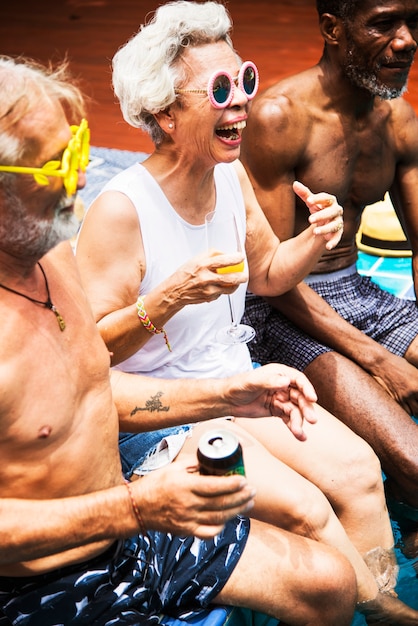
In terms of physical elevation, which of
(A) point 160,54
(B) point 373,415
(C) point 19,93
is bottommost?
(B) point 373,415

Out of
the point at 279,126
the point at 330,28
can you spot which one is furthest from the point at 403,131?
the point at 279,126

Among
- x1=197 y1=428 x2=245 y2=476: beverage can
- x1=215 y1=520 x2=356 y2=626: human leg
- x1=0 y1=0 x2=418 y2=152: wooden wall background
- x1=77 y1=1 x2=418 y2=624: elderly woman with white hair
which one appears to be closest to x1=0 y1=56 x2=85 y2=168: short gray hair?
x1=77 y1=1 x2=418 y2=624: elderly woman with white hair

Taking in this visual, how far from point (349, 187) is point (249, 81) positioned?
96 cm

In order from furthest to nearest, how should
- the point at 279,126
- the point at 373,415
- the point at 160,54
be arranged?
the point at 279,126 → the point at 373,415 → the point at 160,54

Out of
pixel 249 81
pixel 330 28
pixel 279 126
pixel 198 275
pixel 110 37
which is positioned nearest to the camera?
pixel 198 275

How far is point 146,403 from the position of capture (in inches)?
98.7

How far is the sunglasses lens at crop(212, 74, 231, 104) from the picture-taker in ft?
8.88

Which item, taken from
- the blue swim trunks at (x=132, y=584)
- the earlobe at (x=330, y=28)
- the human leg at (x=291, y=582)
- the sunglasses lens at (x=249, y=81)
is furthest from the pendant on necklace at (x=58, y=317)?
the earlobe at (x=330, y=28)

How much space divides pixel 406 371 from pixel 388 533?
0.68m

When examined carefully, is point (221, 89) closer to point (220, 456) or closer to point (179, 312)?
point (179, 312)

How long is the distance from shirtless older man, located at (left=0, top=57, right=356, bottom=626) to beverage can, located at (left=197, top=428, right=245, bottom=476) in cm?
3

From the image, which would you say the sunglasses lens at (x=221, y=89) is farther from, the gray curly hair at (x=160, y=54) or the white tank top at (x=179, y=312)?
the white tank top at (x=179, y=312)

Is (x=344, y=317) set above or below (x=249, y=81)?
below

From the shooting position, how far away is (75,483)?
2148mm
